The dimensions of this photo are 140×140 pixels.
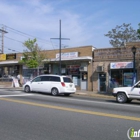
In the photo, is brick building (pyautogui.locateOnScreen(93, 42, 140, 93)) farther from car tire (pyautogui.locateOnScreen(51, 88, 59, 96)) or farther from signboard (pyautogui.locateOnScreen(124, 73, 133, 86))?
car tire (pyautogui.locateOnScreen(51, 88, 59, 96))

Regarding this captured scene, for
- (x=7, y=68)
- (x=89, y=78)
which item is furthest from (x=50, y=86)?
(x=7, y=68)

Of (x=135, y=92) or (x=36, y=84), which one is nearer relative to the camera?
(x=135, y=92)

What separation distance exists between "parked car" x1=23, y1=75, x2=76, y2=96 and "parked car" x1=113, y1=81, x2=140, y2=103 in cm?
454

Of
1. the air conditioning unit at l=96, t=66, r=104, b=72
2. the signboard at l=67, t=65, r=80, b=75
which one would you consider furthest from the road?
the signboard at l=67, t=65, r=80, b=75

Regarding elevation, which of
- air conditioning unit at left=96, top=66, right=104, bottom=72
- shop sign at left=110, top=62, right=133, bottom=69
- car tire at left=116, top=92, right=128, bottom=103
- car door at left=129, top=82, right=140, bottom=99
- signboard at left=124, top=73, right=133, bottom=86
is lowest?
car tire at left=116, top=92, right=128, bottom=103

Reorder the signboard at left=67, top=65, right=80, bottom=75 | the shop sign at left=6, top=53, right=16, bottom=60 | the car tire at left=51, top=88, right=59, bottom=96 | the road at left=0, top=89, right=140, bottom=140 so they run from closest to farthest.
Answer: the road at left=0, top=89, right=140, bottom=140, the car tire at left=51, top=88, right=59, bottom=96, the signboard at left=67, top=65, right=80, bottom=75, the shop sign at left=6, top=53, right=16, bottom=60

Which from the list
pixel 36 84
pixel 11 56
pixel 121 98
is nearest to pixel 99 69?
pixel 36 84

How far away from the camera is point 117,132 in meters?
6.17

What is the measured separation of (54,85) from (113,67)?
730 centimetres

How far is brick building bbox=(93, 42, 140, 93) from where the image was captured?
21.1 metres

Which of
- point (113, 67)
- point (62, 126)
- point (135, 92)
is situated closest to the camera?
point (62, 126)

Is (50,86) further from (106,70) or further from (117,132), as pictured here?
(117,132)

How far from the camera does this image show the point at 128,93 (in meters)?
13.5

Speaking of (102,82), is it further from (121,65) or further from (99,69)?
(121,65)
